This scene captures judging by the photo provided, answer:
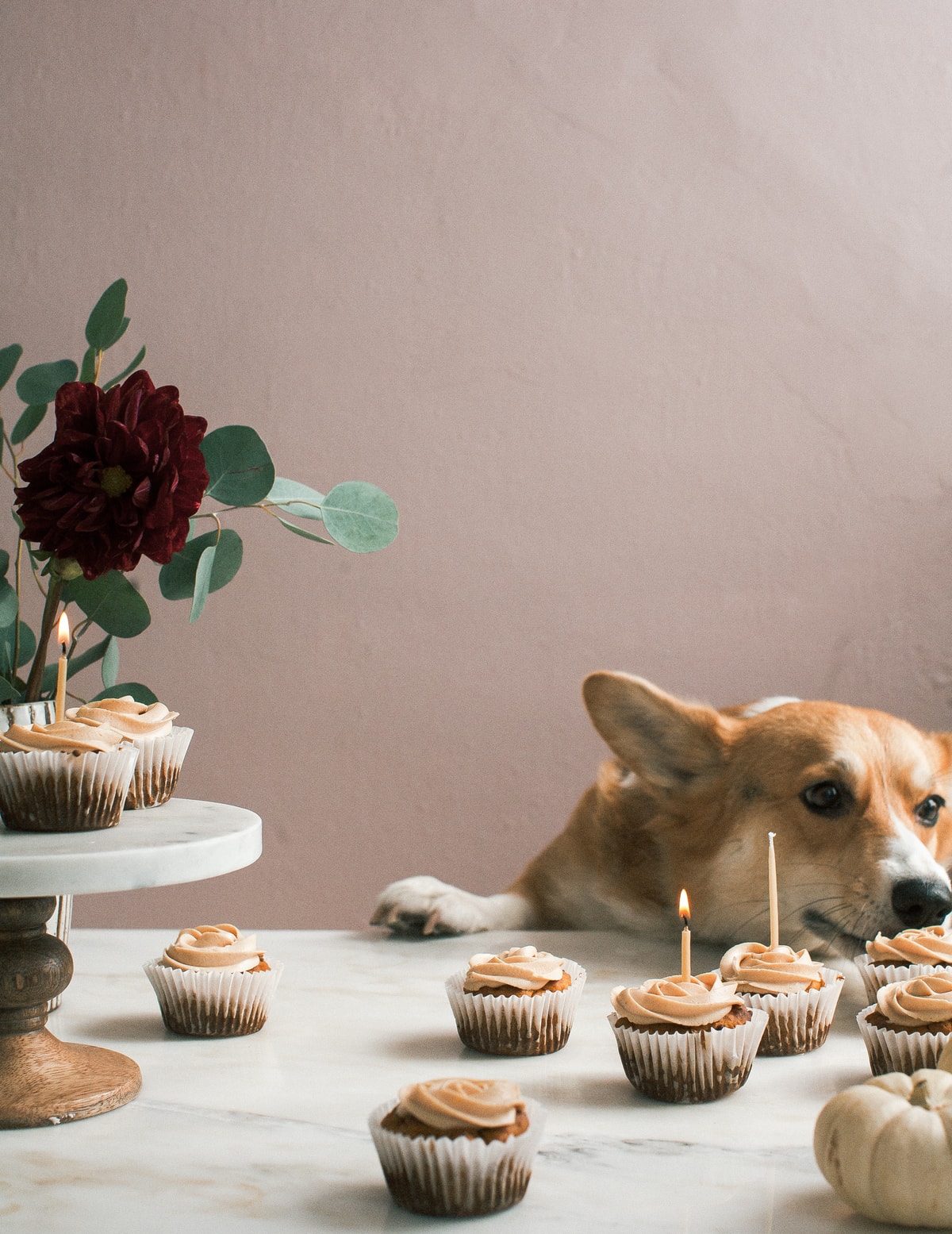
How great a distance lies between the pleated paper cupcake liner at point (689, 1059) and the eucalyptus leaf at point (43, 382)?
86 centimetres

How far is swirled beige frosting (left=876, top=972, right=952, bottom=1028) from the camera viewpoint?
0.96 metres

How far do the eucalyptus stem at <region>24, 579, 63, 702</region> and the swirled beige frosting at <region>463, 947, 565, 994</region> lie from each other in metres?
0.49

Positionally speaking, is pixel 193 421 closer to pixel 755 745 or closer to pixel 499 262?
pixel 755 745

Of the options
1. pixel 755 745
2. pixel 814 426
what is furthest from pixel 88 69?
pixel 755 745

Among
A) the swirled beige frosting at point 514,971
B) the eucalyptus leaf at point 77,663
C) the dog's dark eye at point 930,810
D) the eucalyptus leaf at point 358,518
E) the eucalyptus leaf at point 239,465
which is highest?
the eucalyptus leaf at point 239,465

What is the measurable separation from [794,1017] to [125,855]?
25.3 inches

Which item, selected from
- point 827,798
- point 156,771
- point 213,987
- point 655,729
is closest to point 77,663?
point 156,771

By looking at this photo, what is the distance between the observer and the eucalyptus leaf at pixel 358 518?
1.20 m

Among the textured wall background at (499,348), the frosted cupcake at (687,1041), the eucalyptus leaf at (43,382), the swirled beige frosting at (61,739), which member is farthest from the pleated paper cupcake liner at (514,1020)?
the textured wall background at (499,348)

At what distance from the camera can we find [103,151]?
2.25m

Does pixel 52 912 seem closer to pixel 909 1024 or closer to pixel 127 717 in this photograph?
pixel 127 717

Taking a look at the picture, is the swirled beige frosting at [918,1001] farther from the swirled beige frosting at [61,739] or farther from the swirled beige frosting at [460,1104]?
the swirled beige frosting at [61,739]

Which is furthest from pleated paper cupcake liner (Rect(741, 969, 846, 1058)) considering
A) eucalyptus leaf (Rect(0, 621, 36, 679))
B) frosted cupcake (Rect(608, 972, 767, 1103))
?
eucalyptus leaf (Rect(0, 621, 36, 679))

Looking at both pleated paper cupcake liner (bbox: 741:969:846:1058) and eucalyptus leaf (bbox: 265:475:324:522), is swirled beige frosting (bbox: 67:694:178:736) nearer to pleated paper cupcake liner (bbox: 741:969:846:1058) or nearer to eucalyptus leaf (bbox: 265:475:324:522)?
eucalyptus leaf (bbox: 265:475:324:522)
